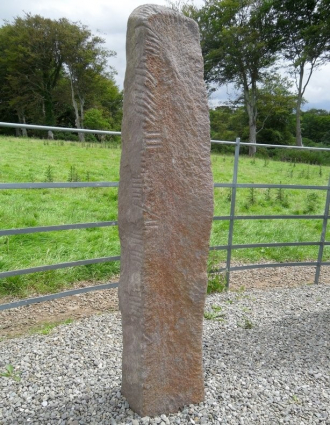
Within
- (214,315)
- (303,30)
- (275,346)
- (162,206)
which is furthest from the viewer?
(303,30)

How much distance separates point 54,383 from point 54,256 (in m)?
2.39

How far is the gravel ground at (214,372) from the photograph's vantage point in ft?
7.35

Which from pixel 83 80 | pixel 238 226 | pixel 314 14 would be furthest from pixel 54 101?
pixel 238 226

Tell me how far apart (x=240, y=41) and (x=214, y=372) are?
22.5 metres

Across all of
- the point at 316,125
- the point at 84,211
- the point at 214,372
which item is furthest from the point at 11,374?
the point at 316,125

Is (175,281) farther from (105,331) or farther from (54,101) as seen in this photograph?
(54,101)

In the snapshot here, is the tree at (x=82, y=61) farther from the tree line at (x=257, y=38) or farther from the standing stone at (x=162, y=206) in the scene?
the standing stone at (x=162, y=206)

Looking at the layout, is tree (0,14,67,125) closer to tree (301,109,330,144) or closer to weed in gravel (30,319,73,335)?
tree (301,109,330,144)

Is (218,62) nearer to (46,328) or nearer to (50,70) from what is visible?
(50,70)

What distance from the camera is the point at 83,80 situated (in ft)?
81.4

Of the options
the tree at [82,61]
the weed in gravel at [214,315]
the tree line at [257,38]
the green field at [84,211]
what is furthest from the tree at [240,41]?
the weed in gravel at [214,315]

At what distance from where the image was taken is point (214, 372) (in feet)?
8.80

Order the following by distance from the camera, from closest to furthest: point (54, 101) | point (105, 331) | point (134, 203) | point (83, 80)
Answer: point (134, 203), point (105, 331), point (83, 80), point (54, 101)

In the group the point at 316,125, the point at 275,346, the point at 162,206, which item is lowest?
the point at 275,346
